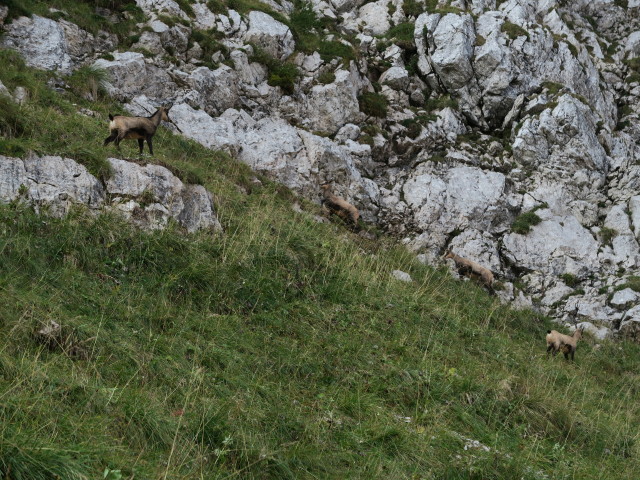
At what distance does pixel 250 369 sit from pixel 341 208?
1148 centimetres

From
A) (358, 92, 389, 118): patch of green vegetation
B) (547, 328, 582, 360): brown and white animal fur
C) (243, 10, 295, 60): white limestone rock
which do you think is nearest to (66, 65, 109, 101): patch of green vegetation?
(243, 10, 295, 60): white limestone rock

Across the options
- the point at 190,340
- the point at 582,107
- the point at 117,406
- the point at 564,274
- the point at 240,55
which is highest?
the point at 582,107

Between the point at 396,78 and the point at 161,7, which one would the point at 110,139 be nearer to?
the point at 161,7

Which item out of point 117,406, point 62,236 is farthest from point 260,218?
point 117,406

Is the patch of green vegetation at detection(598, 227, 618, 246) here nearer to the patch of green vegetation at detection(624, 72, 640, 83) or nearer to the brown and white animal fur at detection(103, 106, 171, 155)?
Answer: the patch of green vegetation at detection(624, 72, 640, 83)

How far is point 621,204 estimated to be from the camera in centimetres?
2198

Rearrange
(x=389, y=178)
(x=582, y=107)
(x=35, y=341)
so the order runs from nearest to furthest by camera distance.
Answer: (x=35, y=341)
(x=389, y=178)
(x=582, y=107)

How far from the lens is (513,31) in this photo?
83.2ft

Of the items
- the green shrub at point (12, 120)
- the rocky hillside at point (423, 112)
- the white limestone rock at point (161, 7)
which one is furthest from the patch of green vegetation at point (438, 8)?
the green shrub at point (12, 120)

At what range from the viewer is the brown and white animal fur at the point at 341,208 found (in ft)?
58.2

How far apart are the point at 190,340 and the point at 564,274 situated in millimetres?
16411

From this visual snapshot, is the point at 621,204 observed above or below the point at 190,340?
above

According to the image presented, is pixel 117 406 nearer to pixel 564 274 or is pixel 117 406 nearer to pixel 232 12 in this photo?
pixel 564 274

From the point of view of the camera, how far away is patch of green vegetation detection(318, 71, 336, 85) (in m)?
22.4
